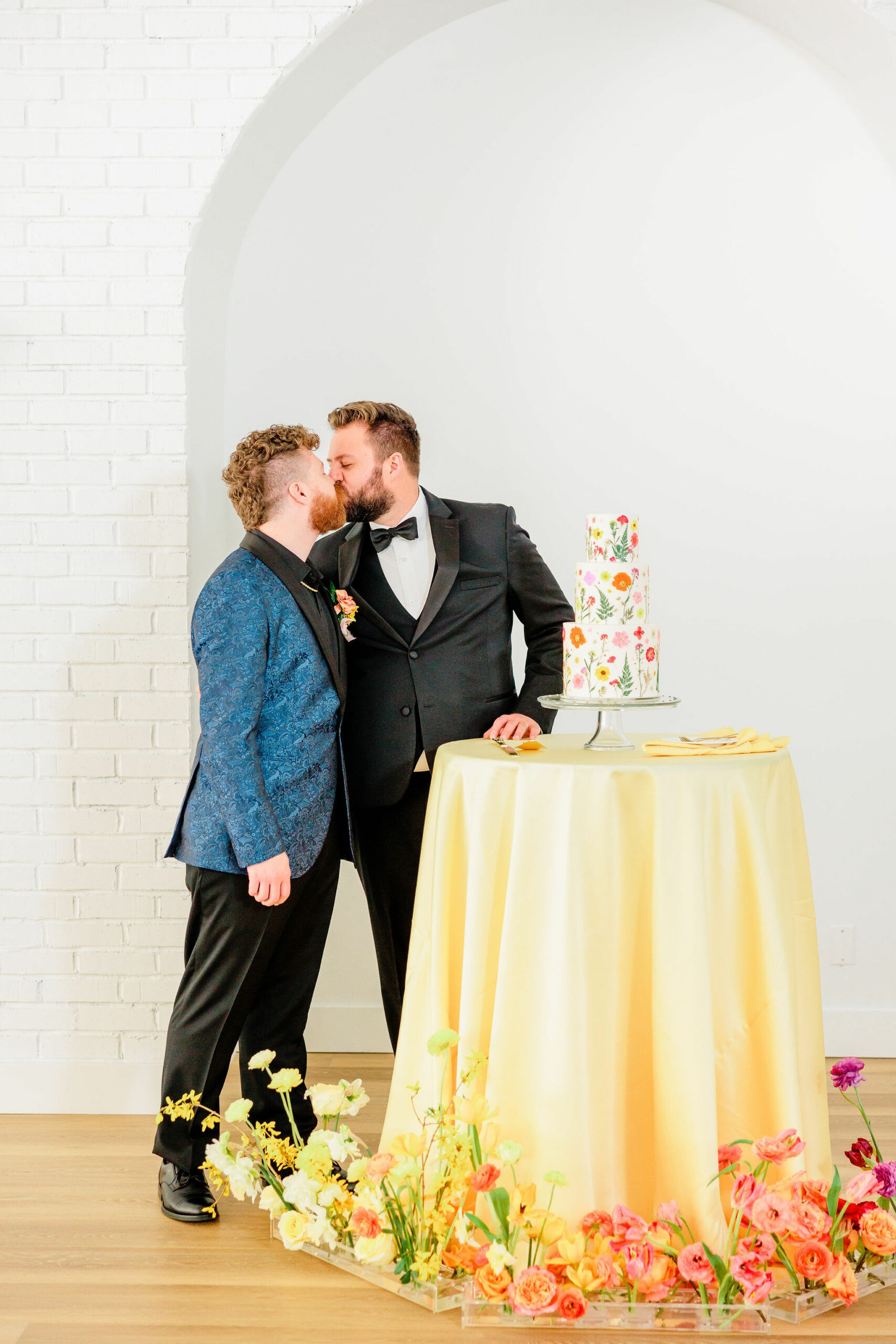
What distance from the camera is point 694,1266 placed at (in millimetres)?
1938

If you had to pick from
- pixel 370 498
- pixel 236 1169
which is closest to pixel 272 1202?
pixel 236 1169

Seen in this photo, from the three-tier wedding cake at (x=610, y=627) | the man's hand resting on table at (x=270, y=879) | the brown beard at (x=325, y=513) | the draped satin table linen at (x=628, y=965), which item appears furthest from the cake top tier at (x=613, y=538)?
the man's hand resting on table at (x=270, y=879)

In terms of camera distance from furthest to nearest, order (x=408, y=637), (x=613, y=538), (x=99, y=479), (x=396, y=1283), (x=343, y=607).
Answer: (x=99, y=479), (x=408, y=637), (x=343, y=607), (x=613, y=538), (x=396, y=1283)

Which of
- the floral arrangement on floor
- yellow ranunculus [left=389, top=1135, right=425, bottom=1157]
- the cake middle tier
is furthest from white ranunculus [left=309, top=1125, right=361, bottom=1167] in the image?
the cake middle tier

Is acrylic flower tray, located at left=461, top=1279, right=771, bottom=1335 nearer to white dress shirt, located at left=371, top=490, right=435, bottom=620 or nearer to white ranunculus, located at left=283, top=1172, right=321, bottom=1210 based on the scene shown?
white ranunculus, located at left=283, top=1172, right=321, bottom=1210

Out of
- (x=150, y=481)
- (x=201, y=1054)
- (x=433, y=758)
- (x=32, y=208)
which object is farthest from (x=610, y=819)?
(x=32, y=208)

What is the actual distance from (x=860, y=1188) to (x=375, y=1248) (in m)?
0.87

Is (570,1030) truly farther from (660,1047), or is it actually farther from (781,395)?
(781,395)

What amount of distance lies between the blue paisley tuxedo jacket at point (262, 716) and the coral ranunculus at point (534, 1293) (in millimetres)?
906

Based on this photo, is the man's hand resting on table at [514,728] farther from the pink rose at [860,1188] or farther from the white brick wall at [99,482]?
the pink rose at [860,1188]

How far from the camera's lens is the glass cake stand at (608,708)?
85.4 inches

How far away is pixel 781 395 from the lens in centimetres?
349

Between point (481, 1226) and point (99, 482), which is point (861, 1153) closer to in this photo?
point (481, 1226)

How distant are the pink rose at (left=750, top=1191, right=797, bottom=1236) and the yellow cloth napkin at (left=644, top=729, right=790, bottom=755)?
2.50 ft
